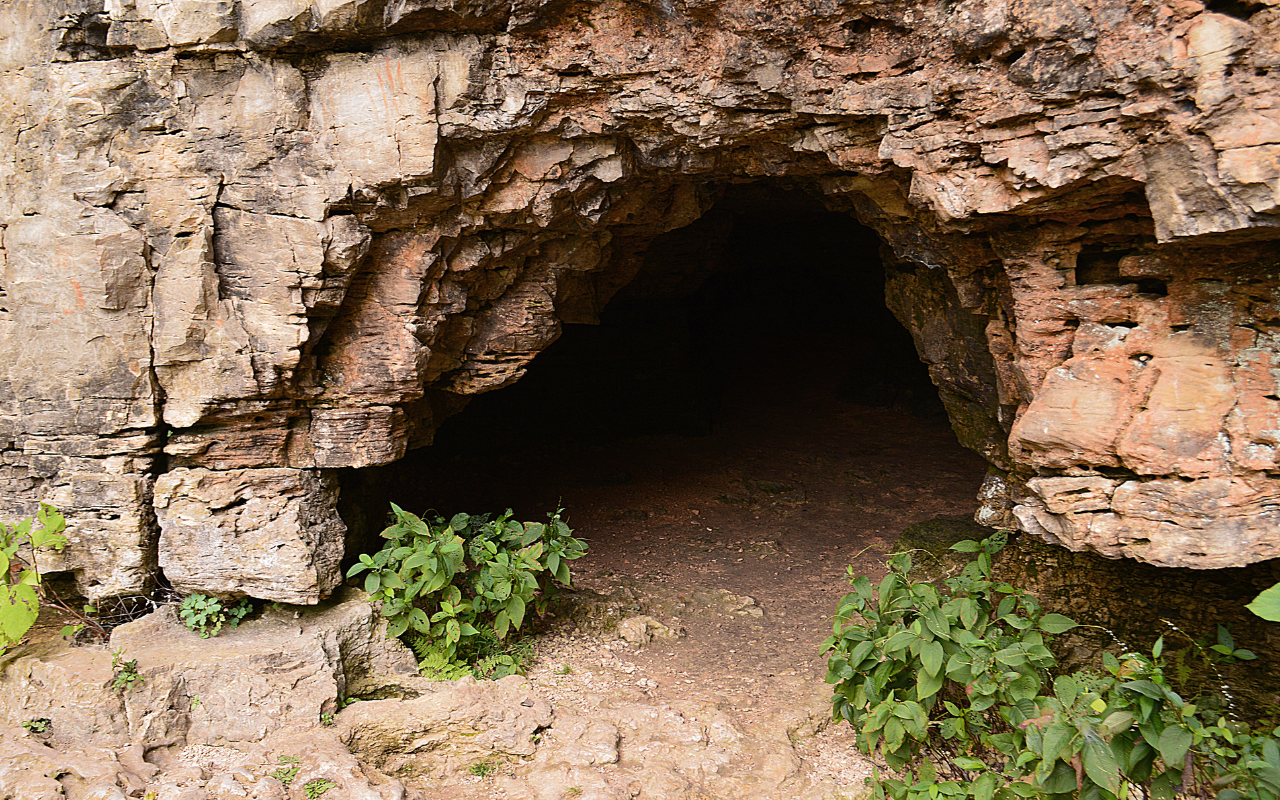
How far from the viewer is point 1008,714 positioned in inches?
122

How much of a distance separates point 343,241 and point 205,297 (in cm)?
84

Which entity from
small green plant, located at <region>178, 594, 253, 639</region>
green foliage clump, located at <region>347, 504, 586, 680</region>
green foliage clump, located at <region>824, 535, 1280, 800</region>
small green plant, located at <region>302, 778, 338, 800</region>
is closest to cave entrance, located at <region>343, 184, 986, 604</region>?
green foliage clump, located at <region>347, 504, 586, 680</region>

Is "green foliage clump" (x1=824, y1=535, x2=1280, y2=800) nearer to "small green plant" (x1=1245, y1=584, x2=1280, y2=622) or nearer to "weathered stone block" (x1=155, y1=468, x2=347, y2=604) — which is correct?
"small green plant" (x1=1245, y1=584, x2=1280, y2=622)

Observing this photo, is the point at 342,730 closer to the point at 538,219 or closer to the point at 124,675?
the point at 124,675

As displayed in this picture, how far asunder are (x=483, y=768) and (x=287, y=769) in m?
0.95

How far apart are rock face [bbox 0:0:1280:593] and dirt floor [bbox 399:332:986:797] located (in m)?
1.67

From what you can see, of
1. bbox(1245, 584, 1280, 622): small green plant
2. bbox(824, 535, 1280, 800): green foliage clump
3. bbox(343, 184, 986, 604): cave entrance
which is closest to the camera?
bbox(1245, 584, 1280, 622): small green plant

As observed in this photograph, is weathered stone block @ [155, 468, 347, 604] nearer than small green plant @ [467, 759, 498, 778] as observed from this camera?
No

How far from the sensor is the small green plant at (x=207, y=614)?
4336 mm

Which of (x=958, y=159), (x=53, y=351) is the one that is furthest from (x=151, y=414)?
(x=958, y=159)

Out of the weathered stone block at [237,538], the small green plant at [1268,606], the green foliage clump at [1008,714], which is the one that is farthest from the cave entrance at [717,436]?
the small green plant at [1268,606]

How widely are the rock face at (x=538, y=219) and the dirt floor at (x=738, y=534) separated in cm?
167

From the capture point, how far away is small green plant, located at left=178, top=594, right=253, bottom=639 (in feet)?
14.2

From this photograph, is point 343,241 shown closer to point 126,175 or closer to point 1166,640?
point 126,175
